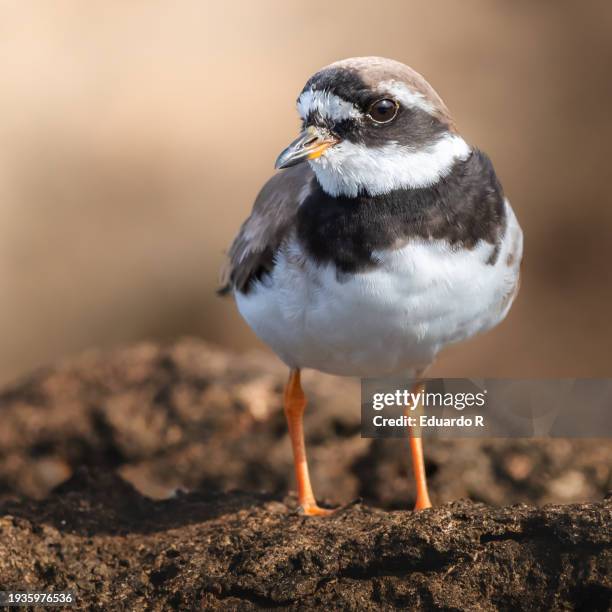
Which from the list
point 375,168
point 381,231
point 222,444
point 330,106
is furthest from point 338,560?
point 222,444

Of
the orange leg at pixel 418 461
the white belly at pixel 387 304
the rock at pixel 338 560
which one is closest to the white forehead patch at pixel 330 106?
the white belly at pixel 387 304

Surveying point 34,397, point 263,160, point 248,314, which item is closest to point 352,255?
point 248,314

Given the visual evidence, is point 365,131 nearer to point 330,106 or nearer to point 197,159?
point 330,106

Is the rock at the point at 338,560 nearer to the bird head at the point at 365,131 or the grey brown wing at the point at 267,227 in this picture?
the grey brown wing at the point at 267,227

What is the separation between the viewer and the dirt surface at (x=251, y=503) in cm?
402

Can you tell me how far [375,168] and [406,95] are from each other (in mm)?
356

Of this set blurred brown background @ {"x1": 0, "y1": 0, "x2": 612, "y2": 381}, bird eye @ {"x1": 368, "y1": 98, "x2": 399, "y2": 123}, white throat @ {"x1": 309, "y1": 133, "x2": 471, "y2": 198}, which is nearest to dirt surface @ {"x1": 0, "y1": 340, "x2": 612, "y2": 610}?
white throat @ {"x1": 309, "y1": 133, "x2": 471, "y2": 198}

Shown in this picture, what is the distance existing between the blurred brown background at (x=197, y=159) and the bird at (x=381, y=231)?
6329 millimetres

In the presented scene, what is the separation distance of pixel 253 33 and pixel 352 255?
25.5ft

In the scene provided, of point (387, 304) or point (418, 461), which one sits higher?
point (387, 304)

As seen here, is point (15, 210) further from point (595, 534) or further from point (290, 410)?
point (595, 534)

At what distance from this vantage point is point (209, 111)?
11547mm

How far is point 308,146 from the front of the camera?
4539 millimetres

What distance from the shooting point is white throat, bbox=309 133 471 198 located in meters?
4.59
